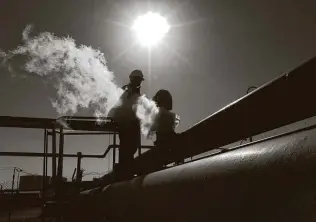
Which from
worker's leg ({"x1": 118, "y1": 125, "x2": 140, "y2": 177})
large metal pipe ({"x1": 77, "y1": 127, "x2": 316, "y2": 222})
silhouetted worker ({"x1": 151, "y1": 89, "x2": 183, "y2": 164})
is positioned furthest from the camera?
worker's leg ({"x1": 118, "y1": 125, "x2": 140, "y2": 177})

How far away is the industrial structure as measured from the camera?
3.30ft

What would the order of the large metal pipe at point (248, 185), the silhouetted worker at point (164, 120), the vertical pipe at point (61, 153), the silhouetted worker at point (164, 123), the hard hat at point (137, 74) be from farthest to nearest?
the hard hat at point (137, 74) < the vertical pipe at point (61, 153) < the silhouetted worker at point (164, 120) < the silhouetted worker at point (164, 123) < the large metal pipe at point (248, 185)

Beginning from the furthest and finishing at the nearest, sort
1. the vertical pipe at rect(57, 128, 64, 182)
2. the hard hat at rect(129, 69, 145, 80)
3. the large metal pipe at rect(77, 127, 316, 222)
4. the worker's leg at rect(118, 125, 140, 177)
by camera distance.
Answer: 1. the hard hat at rect(129, 69, 145, 80)
2. the vertical pipe at rect(57, 128, 64, 182)
3. the worker's leg at rect(118, 125, 140, 177)
4. the large metal pipe at rect(77, 127, 316, 222)

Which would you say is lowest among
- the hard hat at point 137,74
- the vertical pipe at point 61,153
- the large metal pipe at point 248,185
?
the large metal pipe at point 248,185

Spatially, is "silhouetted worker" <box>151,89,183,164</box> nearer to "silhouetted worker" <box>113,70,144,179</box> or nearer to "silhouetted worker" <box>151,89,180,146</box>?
"silhouetted worker" <box>151,89,180,146</box>

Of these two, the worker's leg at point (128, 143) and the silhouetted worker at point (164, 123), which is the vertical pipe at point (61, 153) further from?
the silhouetted worker at point (164, 123)

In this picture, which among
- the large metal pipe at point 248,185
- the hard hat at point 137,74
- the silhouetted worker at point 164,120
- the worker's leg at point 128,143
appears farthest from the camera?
the hard hat at point 137,74

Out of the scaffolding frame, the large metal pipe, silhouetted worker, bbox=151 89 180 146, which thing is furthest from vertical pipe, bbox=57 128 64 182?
the large metal pipe

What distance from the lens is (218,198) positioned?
1.38m

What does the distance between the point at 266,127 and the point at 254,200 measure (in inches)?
56.8

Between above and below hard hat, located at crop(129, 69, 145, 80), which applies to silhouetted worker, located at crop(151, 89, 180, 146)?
below

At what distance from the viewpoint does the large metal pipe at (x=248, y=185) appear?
3.15 feet

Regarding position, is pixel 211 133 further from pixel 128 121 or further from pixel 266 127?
pixel 128 121

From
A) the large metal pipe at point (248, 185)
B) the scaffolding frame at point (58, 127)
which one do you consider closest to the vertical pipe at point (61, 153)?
the scaffolding frame at point (58, 127)
